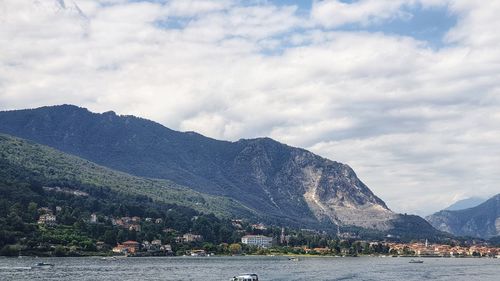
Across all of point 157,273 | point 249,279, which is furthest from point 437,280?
point 157,273

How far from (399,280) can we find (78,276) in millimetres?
74858

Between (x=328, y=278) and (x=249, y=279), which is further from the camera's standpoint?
(x=328, y=278)

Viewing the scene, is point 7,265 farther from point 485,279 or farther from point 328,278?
point 485,279

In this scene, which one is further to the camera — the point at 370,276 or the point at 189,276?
the point at 370,276

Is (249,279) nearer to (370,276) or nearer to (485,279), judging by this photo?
(370,276)

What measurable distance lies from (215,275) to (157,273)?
14.5 m

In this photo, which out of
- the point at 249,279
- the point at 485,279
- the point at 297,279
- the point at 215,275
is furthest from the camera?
the point at 485,279

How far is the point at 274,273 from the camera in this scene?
169 m

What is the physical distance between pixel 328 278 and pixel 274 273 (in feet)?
57.2

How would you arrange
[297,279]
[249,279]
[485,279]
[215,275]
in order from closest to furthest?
1. [249,279]
2. [297,279]
3. [215,275]
4. [485,279]

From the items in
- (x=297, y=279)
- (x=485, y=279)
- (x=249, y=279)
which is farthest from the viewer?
(x=485, y=279)

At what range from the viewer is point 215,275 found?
158m

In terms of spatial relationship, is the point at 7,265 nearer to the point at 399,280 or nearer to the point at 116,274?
the point at 116,274

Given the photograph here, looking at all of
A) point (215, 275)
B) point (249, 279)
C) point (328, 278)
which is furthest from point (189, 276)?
point (328, 278)
